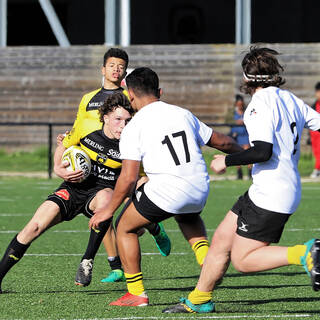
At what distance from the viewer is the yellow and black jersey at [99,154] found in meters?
8.05

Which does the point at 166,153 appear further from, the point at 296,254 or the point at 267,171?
the point at 296,254

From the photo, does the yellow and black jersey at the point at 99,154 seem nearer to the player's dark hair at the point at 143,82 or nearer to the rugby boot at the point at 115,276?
the rugby boot at the point at 115,276

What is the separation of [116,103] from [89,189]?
0.83m

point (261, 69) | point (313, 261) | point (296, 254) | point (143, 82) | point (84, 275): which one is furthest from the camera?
point (84, 275)

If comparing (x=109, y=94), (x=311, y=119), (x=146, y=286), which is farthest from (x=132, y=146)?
(x=146, y=286)

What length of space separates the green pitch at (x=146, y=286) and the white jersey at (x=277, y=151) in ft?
2.66

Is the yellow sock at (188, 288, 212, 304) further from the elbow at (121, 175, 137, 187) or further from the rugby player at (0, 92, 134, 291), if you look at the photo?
the rugby player at (0, 92, 134, 291)

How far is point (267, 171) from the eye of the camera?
6.24 meters

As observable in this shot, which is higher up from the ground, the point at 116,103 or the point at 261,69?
the point at 261,69

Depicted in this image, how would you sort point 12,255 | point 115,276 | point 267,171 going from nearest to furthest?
1. point 267,171
2. point 12,255
3. point 115,276

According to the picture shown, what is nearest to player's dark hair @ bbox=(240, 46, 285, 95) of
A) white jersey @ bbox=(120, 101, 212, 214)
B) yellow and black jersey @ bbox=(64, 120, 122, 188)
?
white jersey @ bbox=(120, 101, 212, 214)

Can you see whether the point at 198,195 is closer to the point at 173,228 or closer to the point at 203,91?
the point at 173,228

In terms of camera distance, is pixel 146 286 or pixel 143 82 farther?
pixel 146 286

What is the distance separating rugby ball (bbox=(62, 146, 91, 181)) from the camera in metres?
7.99
